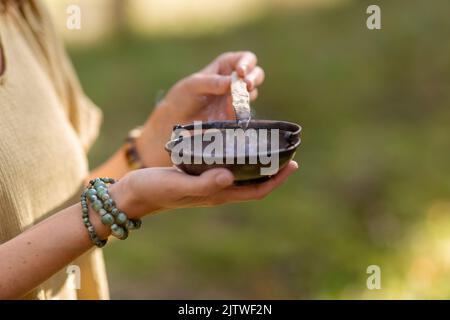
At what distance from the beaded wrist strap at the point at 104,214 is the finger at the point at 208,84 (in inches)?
23.4

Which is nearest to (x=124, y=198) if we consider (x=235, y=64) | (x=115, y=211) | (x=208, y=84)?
(x=115, y=211)

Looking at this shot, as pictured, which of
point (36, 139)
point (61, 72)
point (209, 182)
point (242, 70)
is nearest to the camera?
point (209, 182)

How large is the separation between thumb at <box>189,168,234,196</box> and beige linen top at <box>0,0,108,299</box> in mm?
442

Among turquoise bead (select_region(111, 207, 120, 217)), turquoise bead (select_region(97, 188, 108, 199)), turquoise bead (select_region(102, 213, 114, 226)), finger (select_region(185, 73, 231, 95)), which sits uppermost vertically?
finger (select_region(185, 73, 231, 95))

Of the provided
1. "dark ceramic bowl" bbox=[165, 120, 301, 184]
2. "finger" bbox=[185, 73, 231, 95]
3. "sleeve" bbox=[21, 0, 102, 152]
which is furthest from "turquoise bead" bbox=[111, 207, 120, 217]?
"sleeve" bbox=[21, 0, 102, 152]

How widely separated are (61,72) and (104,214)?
790mm

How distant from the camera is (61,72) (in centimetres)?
201

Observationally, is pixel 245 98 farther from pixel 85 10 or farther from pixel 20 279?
pixel 85 10

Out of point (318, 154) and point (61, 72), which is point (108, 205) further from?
point (318, 154)

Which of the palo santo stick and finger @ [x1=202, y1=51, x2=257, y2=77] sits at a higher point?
finger @ [x1=202, y1=51, x2=257, y2=77]

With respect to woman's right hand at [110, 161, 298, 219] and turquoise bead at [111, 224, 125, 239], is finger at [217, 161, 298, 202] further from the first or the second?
turquoise bead at [111, 224, 125, 239]

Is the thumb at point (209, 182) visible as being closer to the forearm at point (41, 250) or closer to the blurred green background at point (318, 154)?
the forearm at point (41, 250)

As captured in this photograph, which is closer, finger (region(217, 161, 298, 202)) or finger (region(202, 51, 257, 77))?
finger (region(217, 161, 298, 202))

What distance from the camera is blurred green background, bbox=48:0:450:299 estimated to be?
11.7ft
